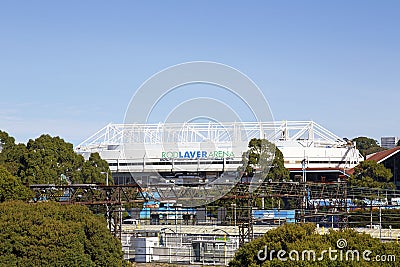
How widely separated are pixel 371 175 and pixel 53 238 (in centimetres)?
3083

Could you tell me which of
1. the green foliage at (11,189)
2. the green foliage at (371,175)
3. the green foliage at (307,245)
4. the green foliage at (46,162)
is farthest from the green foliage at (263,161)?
the green foliage at (307,245)

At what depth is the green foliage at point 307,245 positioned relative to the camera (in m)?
12.4

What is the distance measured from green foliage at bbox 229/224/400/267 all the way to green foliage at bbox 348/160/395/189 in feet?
95.8

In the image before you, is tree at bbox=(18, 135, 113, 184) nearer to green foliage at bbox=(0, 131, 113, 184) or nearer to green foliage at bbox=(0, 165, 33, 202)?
green foliage at bbox=(0, 131, 113, 184)

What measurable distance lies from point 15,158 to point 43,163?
1637 mm

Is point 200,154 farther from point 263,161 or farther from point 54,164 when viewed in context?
point 54,164

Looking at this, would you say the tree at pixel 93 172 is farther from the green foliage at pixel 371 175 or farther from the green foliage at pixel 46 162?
the green foliage at pixel 371 175

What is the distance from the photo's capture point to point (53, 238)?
56.7ft

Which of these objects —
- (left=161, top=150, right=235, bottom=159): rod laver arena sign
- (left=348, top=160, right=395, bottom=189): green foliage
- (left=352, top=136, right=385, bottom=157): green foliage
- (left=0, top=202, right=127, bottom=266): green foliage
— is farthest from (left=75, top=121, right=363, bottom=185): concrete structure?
(left=0, top=202, right=127, bottom=266): green foliage

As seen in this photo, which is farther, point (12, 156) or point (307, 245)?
point (12, 156)

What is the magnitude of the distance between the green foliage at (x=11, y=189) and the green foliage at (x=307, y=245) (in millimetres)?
12186

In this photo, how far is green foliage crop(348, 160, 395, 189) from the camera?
42.7 m

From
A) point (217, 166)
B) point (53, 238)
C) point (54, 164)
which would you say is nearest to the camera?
point (53, 238)

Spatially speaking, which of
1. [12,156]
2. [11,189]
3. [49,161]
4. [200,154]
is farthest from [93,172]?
[200,154]
